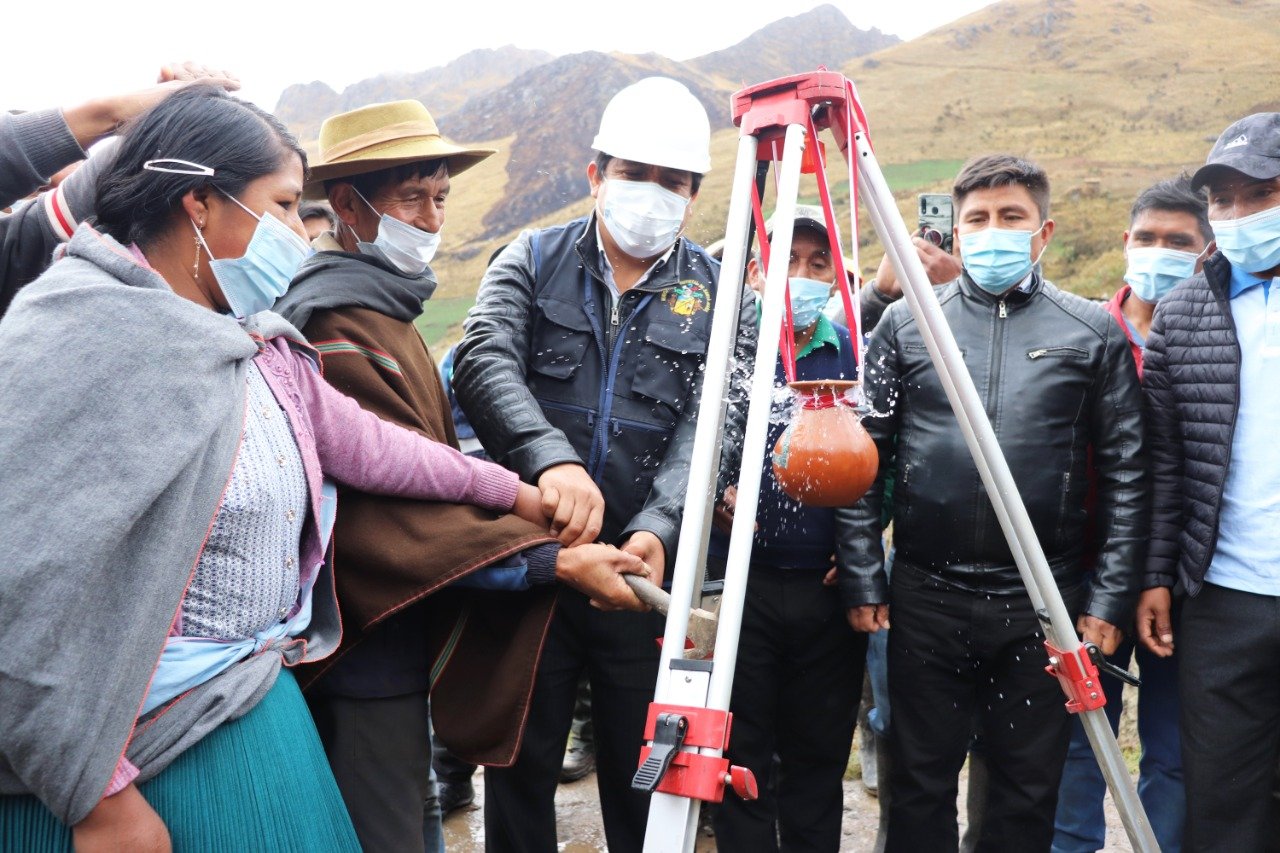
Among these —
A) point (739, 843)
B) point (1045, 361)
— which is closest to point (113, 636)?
point (739, 843)

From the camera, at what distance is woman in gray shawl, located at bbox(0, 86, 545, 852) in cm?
149

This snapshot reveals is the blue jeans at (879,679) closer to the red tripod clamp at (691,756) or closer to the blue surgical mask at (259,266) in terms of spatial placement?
the red tripod clamp at (691,756)

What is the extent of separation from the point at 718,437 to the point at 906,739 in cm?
181

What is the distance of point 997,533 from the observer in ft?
10.3

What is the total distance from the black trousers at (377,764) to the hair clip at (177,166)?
49.8 inches

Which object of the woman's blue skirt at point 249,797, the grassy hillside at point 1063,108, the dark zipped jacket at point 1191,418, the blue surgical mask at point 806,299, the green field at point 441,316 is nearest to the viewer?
the woman's blue skirt at point 249,797

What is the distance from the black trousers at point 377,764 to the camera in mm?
2314

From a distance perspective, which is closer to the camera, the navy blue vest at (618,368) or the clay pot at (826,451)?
the clay pot at (826,451)

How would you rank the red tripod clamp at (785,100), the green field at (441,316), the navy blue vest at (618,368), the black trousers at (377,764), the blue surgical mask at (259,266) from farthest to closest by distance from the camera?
the green field at (441,316), the navy blue vest at (618,368), the black trousers at (377,764), the red tripod clamp at (785,100), the blue surgical mask at (259,266)

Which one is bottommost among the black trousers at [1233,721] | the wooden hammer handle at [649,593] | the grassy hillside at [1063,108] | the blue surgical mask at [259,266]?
the black trousers at [1233,721]

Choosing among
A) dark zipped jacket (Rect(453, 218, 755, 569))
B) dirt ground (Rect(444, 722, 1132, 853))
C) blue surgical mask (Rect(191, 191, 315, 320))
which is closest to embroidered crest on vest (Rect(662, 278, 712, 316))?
dark zipped jacket (Rect(453, 218, 755, 569))

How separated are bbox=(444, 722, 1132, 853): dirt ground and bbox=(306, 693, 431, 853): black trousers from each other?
2003 mm

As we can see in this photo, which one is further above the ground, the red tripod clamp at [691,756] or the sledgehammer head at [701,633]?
the sledgehammer head at [701,633]

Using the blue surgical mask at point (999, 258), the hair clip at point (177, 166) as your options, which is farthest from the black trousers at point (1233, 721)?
the hair clip at point (177, 166)
